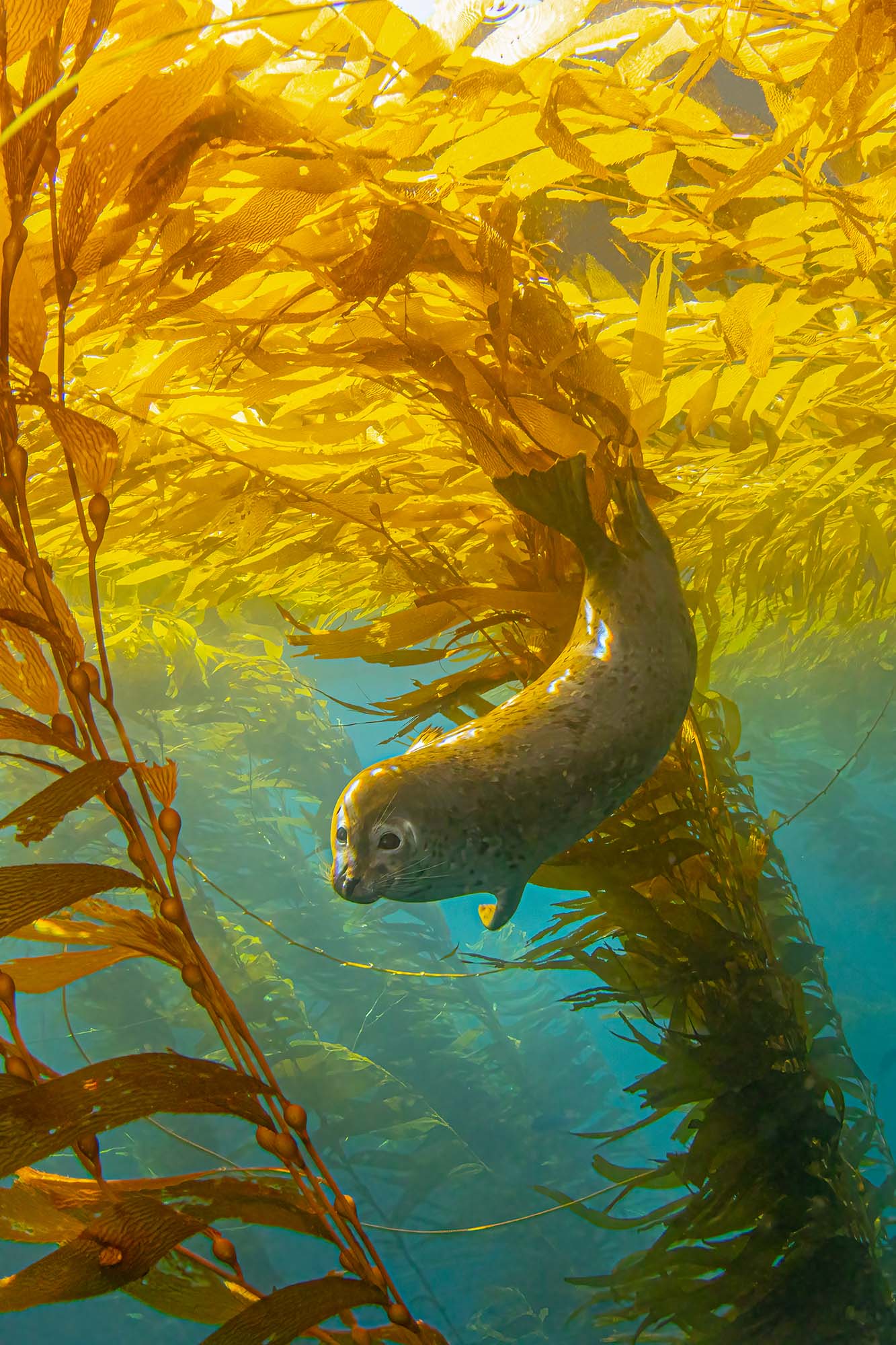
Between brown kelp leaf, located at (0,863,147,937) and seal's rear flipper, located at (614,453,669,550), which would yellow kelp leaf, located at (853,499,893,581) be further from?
brown kelp leaf, located at (0,863,147,937)

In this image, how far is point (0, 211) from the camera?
22 cm

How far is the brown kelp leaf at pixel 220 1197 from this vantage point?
9.9 inches

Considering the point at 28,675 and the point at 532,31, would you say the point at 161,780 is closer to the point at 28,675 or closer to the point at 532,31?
the point at 28,675

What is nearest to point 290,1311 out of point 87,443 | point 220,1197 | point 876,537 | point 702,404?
point 220,1197

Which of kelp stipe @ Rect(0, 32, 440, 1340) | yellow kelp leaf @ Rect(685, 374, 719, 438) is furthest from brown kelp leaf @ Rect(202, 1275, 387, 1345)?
yellow kelp leaf @ Rect(685, 374, 719, 438)

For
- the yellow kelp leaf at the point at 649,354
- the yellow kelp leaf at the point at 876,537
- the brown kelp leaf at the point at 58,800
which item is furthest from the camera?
the yellow kelp leaf at the point at 876,537

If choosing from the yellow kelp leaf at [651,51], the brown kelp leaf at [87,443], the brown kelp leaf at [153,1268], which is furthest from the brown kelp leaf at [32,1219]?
the yellow kelp leaf at [651,51]

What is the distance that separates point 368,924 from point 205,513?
242mm

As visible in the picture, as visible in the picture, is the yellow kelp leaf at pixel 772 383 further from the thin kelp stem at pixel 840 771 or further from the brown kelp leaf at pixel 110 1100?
the brown kelp leaf at pixel 110 1100

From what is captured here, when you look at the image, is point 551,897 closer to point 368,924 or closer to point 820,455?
point 368,924

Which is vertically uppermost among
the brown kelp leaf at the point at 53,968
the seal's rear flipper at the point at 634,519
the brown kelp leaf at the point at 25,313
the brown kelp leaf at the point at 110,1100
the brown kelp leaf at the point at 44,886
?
the brown kelp leaf at the point at 25,313

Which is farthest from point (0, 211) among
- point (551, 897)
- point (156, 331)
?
point (551, 897)

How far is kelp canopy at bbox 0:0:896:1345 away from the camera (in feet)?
0.78

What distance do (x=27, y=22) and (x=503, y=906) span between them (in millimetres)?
258
